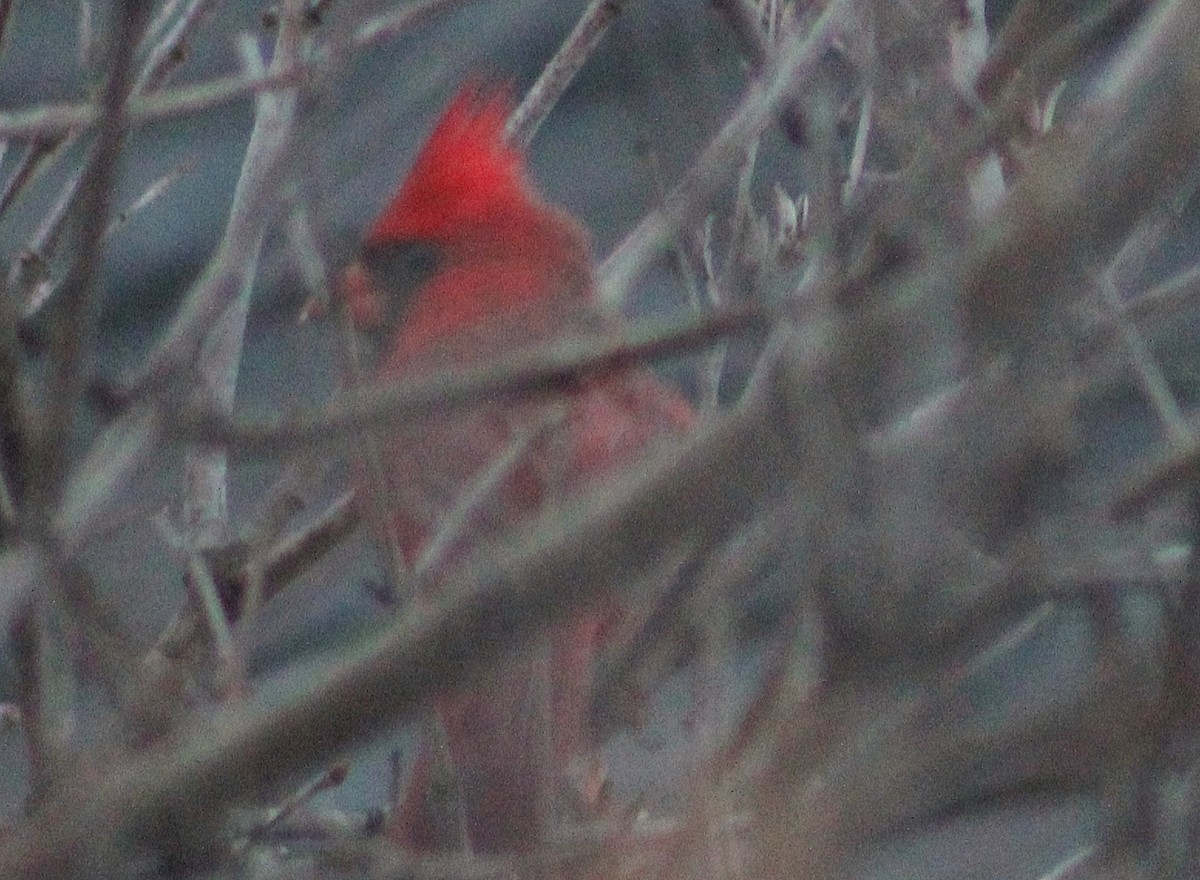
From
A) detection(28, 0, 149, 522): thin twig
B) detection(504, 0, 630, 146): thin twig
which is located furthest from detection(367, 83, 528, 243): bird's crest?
detection(28, 0, 149, 522): thin twig

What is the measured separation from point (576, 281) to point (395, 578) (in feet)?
6.42

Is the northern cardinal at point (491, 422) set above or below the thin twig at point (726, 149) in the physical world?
below

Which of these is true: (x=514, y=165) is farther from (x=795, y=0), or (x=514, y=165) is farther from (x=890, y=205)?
(x=890, y=205)

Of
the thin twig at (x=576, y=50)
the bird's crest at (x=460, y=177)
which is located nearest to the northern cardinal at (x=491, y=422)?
the bird's crest at (x=460, y=177)

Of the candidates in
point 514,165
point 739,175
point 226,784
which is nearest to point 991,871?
point 739,175

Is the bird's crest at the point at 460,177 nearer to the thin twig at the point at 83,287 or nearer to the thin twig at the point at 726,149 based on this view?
the thin twig at the point at 726,149

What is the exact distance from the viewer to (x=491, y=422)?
291 cm

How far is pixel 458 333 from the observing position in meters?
4.07

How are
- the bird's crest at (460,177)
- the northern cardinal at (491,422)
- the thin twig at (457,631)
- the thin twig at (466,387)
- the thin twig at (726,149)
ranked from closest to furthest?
1. the thin twig at (457,631)
2. the thin twig at (466,387)
3. the thin twig at (726,149)
4. the northern cardinal at (491,422)
5. the bird's crest at (460,177)

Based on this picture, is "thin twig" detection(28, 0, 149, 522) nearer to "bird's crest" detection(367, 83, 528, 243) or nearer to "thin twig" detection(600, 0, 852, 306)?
"thin twig" detection(600, 0, 852, 306)

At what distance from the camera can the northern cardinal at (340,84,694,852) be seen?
2.47m

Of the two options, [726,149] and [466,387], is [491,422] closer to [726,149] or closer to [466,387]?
[726,149]

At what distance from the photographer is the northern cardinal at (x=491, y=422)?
247cm

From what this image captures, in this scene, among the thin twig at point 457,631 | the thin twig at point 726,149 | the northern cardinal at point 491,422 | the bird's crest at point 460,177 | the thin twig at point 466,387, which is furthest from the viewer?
the bird's crest at point 460,177
